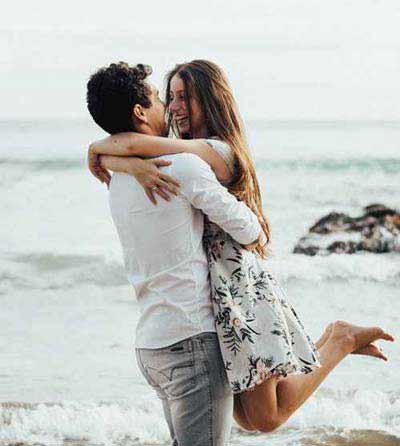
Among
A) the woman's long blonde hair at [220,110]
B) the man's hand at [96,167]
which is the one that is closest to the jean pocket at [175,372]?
the woman's long blonde hair at [220,110]

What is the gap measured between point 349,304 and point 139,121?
12.5 feet

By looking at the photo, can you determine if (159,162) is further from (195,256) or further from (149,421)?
(149,421)

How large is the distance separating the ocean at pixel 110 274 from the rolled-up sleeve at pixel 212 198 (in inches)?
89.0

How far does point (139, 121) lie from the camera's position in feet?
6.66

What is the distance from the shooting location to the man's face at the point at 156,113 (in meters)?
2.04

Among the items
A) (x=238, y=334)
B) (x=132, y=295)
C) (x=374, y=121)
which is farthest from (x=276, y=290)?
(x=374, y=121)

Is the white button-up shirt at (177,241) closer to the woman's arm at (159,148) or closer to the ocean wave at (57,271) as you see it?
the woman's arm at (159,148)

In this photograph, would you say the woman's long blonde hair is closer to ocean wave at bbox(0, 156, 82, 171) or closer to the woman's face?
the woman's face

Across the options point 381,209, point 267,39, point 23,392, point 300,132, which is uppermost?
point 267,39

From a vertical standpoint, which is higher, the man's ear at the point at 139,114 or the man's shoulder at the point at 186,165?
the man's ear at the point at 139,114

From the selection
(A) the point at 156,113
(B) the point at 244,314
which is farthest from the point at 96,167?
(B) the point at 244,314

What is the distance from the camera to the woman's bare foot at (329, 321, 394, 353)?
2.37 metres

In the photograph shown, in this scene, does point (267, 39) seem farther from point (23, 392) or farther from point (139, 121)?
point (139, 121)

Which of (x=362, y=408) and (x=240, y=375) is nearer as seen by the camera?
(x=240, y=375)
